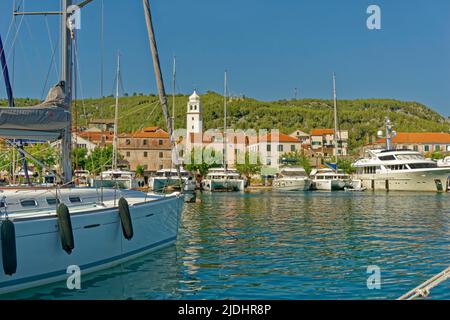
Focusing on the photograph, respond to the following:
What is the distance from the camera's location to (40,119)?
14.0 meters

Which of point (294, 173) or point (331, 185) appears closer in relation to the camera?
point (331, 185)

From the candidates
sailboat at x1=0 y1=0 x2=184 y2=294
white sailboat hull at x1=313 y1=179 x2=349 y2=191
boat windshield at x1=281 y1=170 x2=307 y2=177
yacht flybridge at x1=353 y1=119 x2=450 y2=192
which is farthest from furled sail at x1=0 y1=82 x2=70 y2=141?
boat windshield at x1=281 y1=170 x2=307 y2=177

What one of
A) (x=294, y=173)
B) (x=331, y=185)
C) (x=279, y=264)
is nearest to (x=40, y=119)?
(x=279, y=264)

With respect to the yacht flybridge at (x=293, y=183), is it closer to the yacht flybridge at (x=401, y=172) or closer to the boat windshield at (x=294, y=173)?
the boat windshield at (x=294, y=173)

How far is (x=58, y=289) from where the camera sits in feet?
40.4

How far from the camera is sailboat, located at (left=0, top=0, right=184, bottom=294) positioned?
1155cm

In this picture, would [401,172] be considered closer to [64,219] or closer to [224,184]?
[224,184]

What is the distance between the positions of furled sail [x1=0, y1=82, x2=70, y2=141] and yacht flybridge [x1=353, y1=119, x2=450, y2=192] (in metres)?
63.3

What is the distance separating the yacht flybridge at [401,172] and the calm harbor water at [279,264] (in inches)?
1844

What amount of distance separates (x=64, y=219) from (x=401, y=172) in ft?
221

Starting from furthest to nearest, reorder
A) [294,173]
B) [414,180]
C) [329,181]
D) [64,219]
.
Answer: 1. [294,173]
2. [329,181]
3. [414,180]
4. [64,219]

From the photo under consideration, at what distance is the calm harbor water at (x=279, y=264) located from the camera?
12.5 m
